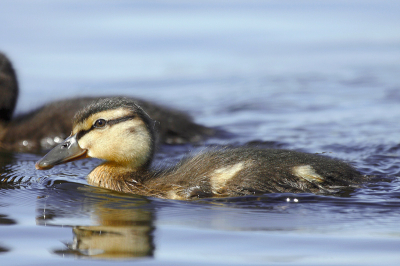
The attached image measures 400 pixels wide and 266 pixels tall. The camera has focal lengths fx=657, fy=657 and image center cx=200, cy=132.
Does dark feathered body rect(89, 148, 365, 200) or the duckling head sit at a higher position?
the duckling head

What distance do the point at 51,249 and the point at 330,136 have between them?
4536 mm

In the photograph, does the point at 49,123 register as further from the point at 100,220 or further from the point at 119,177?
the point at 100,220

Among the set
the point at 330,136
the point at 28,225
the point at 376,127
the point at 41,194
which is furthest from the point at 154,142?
the point at 376,127

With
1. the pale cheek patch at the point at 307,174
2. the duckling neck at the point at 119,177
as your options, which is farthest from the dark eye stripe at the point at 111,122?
the pale cheek patch at the point at 307,174

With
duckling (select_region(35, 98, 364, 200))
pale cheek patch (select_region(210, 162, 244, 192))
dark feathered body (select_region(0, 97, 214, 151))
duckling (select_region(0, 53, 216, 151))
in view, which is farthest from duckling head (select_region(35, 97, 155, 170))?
duckling (select_region(0, 53, 216, 151))

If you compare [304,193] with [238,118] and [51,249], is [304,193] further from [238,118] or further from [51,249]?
[238,118]

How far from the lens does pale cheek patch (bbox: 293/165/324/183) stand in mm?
4891

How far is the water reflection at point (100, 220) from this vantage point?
3.75 meters

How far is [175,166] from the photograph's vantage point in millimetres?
5258

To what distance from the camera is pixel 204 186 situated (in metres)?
4.90

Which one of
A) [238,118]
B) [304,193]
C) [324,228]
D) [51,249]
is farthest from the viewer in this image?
[238,118]

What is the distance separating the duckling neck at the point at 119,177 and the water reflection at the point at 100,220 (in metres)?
0.08

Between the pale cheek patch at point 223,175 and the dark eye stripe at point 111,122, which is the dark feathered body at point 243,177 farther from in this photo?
the dark eye stripe at point 111,122

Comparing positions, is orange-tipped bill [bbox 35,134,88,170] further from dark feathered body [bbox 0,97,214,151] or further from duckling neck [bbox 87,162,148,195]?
dark feathered body [bbox 0,97,214,151]
